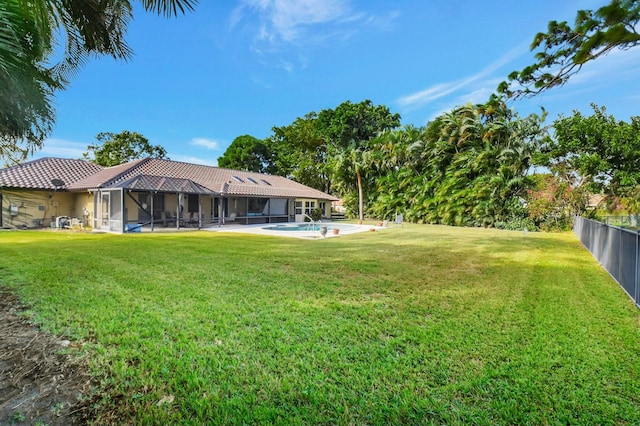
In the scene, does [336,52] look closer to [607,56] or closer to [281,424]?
[607,56]

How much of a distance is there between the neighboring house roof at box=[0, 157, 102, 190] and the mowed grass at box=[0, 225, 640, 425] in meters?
14.8

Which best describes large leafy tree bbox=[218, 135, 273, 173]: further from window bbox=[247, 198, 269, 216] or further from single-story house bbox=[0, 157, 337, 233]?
window bbox=[247, 198, 269, 216]

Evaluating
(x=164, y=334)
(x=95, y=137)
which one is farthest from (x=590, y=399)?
(x=95, y=137)

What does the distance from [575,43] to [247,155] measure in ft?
140

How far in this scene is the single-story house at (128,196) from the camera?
1819cm

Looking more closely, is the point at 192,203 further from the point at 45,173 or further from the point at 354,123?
the point at 354,123

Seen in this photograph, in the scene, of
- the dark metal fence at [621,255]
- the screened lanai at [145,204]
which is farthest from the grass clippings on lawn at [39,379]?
the screened lanai at [145,204]

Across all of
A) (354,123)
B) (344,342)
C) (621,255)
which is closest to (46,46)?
(344,342)

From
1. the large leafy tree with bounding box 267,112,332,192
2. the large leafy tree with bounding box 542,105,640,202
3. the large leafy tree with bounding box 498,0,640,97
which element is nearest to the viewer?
the large leafy tree with bounding box 498,0,640,97

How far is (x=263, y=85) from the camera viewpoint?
96.4 feet

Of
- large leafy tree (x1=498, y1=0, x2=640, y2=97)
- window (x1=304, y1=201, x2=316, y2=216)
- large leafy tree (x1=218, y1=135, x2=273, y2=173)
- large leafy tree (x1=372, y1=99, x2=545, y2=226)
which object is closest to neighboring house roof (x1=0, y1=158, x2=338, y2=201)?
window (x1=304, y1=201, x2=316, y2=216)

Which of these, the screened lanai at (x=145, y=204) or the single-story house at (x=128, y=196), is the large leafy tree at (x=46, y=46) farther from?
the single-story house at (x=128, y=196)

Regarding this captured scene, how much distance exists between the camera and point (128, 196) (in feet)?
62.5

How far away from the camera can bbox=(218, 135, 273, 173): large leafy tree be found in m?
47.6
